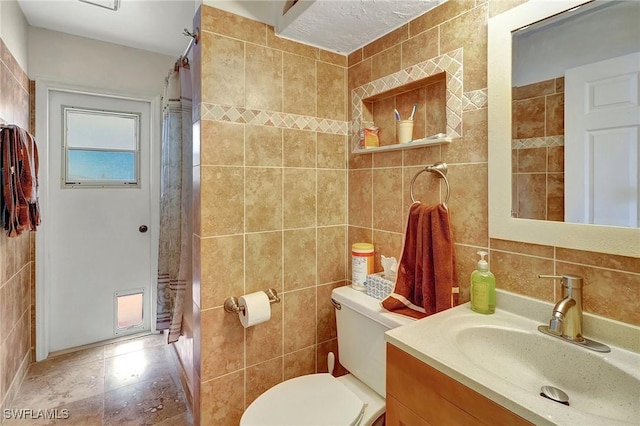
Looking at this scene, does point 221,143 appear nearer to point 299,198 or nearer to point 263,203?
point 263,203

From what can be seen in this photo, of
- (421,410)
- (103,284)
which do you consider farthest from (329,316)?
(103,284)

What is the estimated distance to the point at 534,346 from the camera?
0.87m

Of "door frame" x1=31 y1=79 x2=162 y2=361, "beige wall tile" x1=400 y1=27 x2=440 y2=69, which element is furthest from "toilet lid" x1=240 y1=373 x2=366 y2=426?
"door frame" x1=31 y1=79 x2=162 y2=361

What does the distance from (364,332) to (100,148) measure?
2442 millimetres

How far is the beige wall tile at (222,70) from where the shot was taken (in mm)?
1272

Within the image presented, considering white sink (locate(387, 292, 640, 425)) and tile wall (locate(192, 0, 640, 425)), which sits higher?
tile wall (locate(192, 0, 640, 425))

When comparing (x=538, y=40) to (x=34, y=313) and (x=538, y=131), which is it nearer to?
(x=538, y=131)

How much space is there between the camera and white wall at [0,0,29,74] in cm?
161

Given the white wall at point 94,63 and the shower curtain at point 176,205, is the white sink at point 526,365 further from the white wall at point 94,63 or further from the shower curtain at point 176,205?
the white wall at point 94,63

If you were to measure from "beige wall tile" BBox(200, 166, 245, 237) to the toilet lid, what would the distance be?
2.32 ft

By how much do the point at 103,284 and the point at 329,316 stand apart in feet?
6.29

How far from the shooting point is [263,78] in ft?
4.66

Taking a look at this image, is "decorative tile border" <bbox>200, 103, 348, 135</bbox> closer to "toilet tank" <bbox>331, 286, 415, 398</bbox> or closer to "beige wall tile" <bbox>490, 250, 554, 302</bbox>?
"toilet tank" <bbox>331, 286, 415, 398</bbox>

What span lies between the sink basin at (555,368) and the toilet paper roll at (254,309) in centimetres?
79
